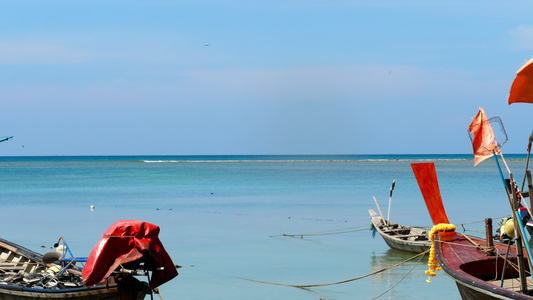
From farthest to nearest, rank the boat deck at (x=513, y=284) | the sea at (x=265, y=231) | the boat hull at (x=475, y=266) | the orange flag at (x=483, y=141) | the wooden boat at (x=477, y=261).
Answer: the sea at (x=265, y=231) < the boat deck at (x=513, y=284) < the boat hull at (x=475, y=266) < the orange flag at (x=483, y=141) < the wooden boat at (x=477, y=261)

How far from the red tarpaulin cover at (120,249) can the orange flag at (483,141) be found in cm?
414

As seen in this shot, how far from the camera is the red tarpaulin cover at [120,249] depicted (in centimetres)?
811

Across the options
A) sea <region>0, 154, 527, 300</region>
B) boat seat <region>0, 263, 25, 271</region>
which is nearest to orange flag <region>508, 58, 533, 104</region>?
sea <region>0, 154, 527, 300</region>

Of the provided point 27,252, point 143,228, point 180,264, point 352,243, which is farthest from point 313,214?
point 143,228

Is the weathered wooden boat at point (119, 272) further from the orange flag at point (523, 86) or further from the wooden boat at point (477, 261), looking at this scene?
the orange flag at point (523, 86)

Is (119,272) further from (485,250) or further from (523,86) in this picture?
(485,250)

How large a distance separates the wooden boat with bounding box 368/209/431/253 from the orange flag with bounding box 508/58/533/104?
943 centimetres

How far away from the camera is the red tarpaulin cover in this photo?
8109 millimetres

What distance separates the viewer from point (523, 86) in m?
6.01

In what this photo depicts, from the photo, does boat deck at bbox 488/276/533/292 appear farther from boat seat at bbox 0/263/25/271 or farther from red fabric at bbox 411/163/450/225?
boat seat at bbox 0/263/25/271

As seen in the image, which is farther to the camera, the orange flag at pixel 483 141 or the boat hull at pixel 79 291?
the boat hull at pixel 79 291

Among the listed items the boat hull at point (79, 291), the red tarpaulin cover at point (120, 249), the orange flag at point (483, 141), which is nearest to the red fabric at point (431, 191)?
the orange flag at point (483, 141)

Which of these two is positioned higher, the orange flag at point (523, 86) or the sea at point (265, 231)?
the orange flag at point (523, 86)

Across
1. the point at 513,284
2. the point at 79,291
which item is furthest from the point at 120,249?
the point at 513,284
